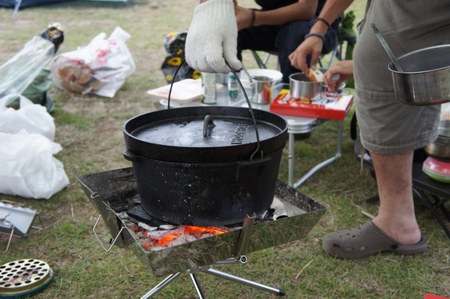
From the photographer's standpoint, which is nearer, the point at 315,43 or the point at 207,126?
the point at 207,126

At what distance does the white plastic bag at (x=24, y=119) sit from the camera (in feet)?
10.0

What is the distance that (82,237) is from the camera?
99.2 inches

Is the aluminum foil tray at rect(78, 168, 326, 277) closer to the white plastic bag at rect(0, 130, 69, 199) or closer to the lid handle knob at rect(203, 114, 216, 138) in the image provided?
Answer: the lid handle knob at rect(203, 114, 216, 138)

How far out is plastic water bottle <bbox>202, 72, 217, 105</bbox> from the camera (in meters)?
3.12

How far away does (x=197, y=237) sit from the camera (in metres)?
1.66

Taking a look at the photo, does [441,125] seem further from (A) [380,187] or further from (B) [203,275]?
(B) [203,275]

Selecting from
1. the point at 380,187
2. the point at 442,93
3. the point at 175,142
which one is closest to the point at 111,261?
the point at 175,142

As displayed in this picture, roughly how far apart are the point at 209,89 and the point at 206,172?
163cm

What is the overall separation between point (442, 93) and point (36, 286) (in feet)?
5.45

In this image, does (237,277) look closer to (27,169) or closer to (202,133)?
(202,133)

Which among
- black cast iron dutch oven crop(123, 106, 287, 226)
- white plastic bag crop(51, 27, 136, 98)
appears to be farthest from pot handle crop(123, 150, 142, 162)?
white plastic bag crop(51, 27, 136, 98)

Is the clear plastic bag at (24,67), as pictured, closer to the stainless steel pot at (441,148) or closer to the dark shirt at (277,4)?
the dark shirt at (277,4)

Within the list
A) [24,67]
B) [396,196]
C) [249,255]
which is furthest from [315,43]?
[24,67]

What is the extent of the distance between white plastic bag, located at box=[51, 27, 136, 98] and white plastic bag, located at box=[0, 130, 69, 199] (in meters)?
1.76
